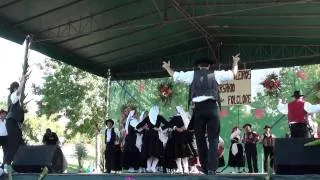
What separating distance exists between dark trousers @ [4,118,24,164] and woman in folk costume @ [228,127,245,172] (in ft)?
21.0

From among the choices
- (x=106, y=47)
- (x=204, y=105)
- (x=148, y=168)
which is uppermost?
(x=106, y=47)

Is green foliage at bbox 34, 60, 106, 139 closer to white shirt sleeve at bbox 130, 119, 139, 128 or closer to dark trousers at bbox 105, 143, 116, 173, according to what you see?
dark trousers at bbox 105, 143, 116, 173

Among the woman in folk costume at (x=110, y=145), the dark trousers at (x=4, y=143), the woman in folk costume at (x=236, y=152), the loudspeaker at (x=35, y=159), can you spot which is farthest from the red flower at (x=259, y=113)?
the loudspeaker at (x=35, y=159)

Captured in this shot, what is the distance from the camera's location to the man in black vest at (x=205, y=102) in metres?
5.51

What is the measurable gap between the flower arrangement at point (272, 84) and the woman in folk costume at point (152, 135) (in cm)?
637

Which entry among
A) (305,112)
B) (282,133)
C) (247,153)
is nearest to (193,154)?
(305,112)

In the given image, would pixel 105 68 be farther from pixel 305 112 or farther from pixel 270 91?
pixel 305 112

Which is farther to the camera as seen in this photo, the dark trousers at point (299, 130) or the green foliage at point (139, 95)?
the green foliage at point (139, 95)

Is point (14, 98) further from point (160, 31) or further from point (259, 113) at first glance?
point (259, 113)

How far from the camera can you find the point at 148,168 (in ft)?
30.9

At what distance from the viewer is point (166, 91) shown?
15.1 meters

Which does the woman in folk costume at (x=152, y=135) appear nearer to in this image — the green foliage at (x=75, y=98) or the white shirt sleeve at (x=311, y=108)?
the white shirt sleeve at (x=311, y=108)

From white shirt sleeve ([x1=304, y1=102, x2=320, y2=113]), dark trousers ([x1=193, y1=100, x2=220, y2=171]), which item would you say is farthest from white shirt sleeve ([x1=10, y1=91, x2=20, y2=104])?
white shirt sleeve ([x1=304, y1=102, x2=320, y2=113])

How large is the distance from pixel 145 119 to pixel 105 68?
6.04 metres
